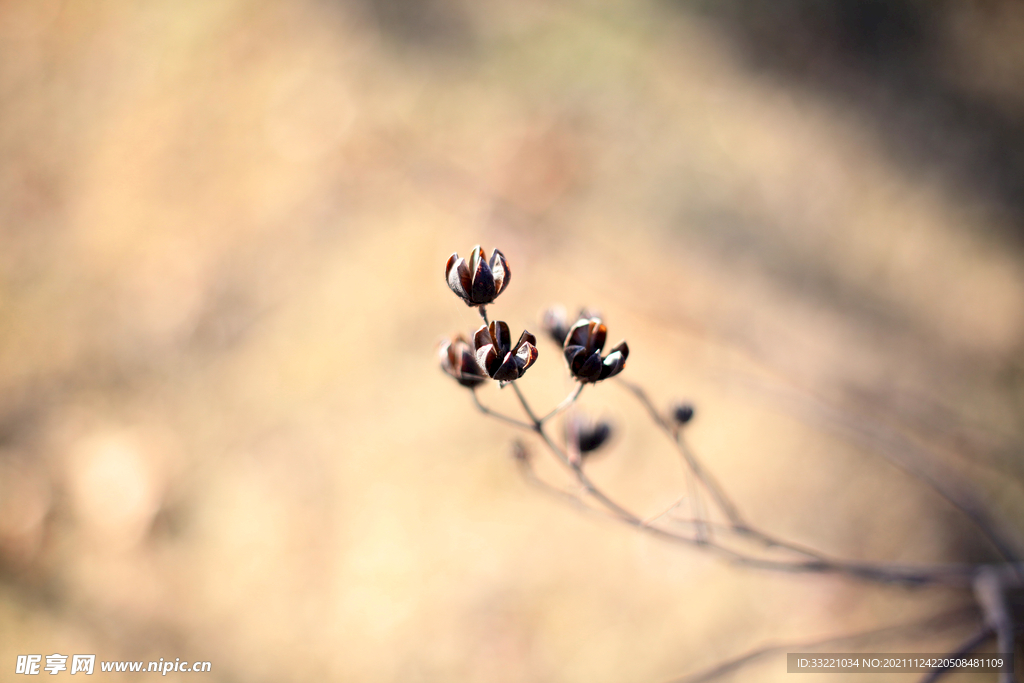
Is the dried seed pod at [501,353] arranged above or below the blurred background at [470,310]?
below

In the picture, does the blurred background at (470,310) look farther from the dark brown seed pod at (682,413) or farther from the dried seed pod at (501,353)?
the dried seed pod at (501,353)

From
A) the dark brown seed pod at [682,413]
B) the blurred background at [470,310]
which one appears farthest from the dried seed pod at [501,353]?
the blurred background at [470,310]

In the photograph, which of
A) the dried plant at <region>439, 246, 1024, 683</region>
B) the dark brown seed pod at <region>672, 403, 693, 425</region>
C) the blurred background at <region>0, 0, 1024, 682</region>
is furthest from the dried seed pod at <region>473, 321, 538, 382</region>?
the blurred background at <region>0, 0, 1024, 682</region>

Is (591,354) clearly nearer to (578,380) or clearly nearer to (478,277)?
(578,380)

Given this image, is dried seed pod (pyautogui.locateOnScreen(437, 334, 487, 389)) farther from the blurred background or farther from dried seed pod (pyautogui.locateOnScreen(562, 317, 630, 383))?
the blurred background

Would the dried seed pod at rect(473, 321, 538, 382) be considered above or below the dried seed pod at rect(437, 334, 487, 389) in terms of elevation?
below

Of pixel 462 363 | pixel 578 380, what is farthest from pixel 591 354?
pixel 462 363

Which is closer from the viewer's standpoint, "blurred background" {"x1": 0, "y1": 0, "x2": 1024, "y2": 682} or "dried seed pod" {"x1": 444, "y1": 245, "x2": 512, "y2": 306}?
"dried seed pod" {"x1": 444, "y1": 245, "x2": 512, "y2": 306}

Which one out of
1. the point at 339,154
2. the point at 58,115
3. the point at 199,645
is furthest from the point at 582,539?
the point at 58,115
